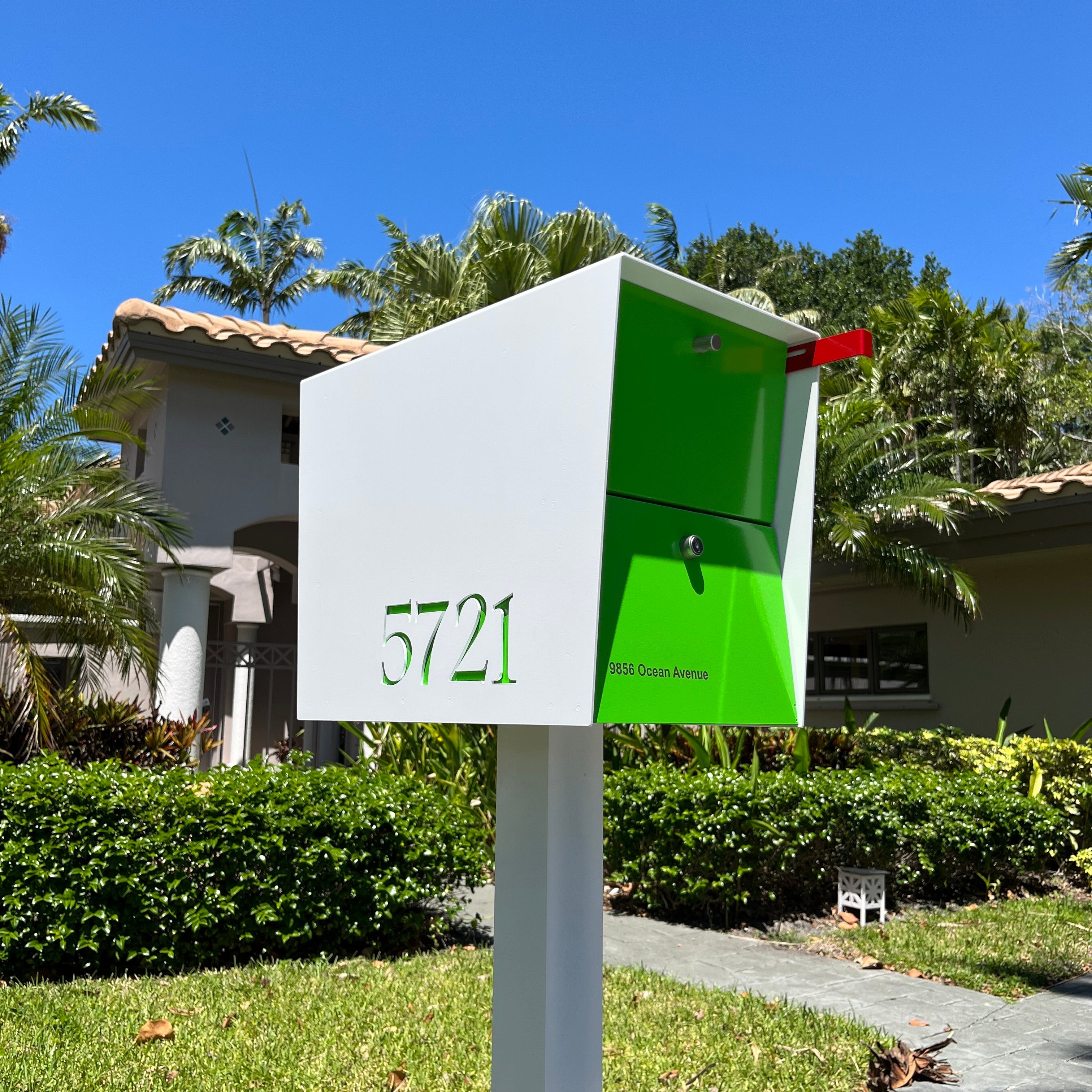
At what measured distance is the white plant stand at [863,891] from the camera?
24.7 feet

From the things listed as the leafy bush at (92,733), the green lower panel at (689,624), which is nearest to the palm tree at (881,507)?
the leafy bush at (92,733)

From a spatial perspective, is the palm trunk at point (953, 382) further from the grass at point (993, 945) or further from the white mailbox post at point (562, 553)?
the white mailbox post at point (562, 553)

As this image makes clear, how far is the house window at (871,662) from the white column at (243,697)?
7749 mm

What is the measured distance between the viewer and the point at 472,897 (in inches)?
326

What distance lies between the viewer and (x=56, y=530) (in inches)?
322

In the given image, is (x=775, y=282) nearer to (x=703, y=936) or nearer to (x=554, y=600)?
(x=703, y=936)

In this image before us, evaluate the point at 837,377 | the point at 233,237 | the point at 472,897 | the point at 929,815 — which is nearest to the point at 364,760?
the point at 472,897

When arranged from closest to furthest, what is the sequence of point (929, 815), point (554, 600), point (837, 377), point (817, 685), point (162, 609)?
point (554, 600), point (929, 815), point (162, 609), point (817, 685), point (837, 377)

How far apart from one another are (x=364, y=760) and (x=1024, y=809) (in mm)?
5513

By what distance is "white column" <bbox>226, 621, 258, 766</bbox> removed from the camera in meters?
13.8

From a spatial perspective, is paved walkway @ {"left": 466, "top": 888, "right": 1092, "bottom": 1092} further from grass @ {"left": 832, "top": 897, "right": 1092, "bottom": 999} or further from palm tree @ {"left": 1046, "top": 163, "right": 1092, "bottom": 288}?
palm tree @ {"left": 1046, "top": 163, "right": 1092, "bottom": 288}

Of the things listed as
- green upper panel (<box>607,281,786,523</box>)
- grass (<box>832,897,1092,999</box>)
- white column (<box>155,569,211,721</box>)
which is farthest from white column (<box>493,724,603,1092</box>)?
white column (<box>155,569,211,721</box>)

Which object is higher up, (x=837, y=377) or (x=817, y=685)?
(x=837, y=377)

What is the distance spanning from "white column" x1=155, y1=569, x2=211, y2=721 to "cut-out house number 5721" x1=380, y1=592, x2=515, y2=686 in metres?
10.1
